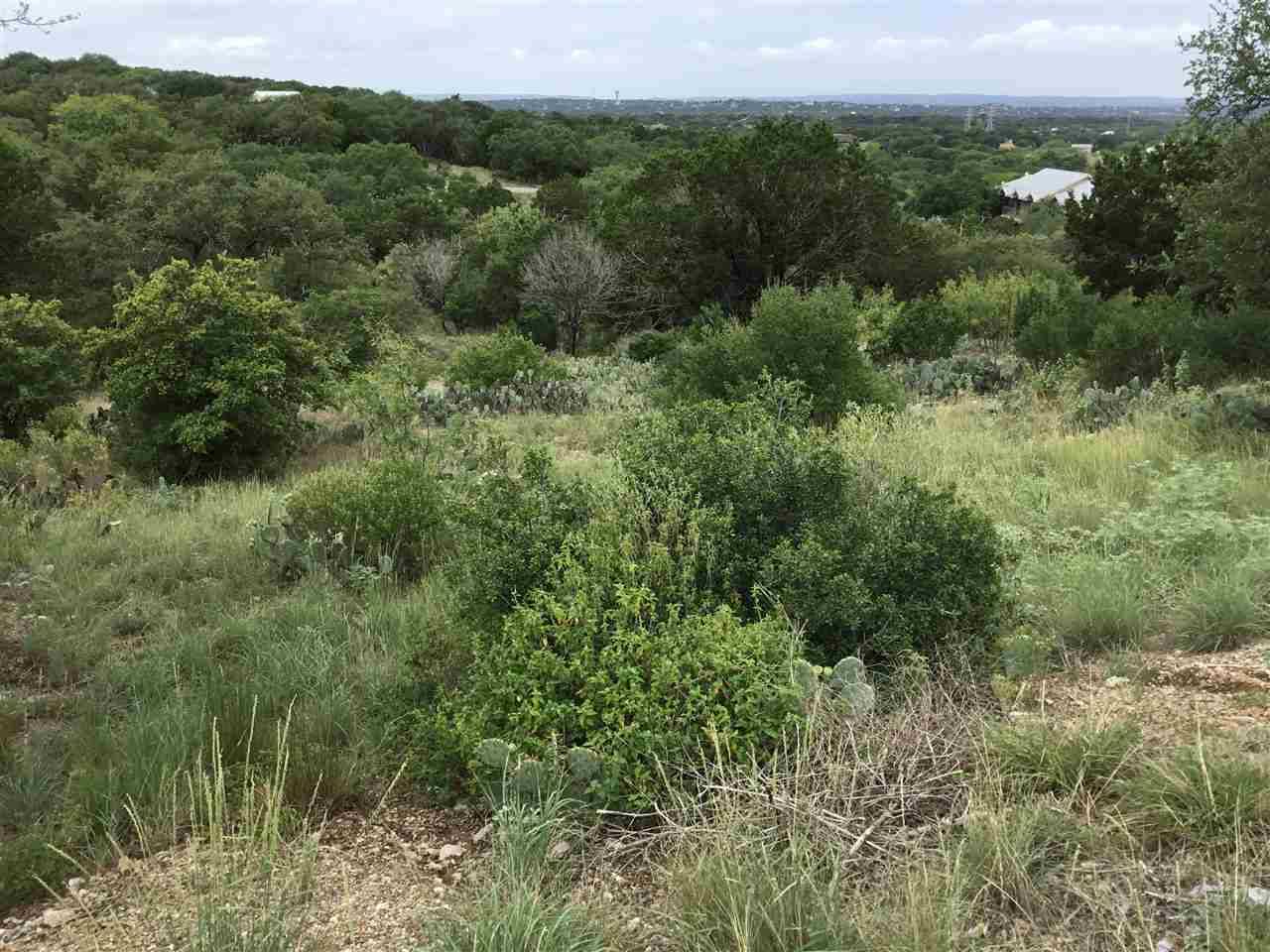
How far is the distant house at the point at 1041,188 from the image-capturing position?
6001 cm

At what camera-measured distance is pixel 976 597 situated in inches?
160

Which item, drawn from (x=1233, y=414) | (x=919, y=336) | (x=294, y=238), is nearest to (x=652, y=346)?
(x=919, y=336)

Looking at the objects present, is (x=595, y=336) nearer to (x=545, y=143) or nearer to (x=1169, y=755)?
(x=1169, y=755)

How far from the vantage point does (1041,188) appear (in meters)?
63.8

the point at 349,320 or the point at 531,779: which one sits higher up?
the point at 531,779

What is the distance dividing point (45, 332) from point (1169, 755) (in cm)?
1572

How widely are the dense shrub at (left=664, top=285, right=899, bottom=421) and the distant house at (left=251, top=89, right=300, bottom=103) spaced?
2541 inches

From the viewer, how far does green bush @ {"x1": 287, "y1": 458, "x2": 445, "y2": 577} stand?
19.8ft

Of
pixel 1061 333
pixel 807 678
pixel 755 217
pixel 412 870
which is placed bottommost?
pixel 412 870

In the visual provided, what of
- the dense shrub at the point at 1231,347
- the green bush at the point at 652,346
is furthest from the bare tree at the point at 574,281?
the dense shrub at the point at 1231,347

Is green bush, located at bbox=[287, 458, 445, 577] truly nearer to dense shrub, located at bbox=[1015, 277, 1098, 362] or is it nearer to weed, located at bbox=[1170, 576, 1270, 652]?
weed, located at bbox=[1170, 576, 1270, 652]

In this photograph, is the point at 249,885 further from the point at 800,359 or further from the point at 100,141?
A: the point at 100,141

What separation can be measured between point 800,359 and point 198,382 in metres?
6.21

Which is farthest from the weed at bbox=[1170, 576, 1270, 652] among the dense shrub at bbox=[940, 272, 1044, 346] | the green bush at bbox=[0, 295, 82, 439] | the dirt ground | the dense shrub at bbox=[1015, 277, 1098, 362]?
the dense shrub at bbox=[940, 272, 1044, 346]
